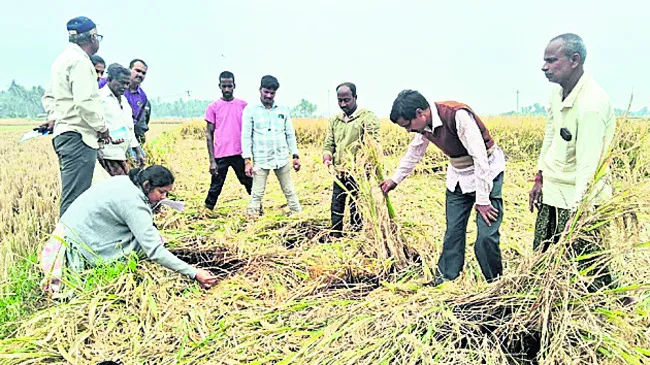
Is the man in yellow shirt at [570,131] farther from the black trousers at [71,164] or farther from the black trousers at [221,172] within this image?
the black trousers at [71,164]

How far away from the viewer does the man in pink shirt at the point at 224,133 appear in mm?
4598

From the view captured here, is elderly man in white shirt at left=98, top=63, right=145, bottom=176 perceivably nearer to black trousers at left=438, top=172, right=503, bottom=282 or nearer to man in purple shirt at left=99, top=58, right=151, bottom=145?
man in purple shirt at left=99, top=58, right=151, bottom=145

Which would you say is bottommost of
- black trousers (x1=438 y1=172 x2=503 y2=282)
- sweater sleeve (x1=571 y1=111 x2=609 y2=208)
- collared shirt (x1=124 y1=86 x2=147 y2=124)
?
black trousers (x1=438 y1=172 x2=503 y2=282)

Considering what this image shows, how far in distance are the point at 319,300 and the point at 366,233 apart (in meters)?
0.86

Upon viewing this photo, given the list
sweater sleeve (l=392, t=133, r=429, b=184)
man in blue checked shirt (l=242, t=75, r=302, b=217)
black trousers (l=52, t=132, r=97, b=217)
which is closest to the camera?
sweater sleeve (l=392, t=133, r=429, b=184)

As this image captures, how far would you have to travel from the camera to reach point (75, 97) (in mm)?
3271

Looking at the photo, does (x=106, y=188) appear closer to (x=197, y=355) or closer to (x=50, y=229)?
(x=197, y=355)

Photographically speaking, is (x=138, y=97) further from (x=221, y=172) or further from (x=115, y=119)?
(x=221, y=172)

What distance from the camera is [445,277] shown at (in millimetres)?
2828

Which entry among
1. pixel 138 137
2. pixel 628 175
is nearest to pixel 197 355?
pixel 628 175

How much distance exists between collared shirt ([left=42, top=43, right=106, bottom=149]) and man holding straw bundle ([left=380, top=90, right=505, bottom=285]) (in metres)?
2.31

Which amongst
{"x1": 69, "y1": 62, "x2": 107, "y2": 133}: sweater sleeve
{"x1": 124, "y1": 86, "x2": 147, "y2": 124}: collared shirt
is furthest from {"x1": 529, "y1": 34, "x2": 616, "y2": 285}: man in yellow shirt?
{"x1": 124, "y1": 86, "x2": 147, "y2": 124}: collared shirt

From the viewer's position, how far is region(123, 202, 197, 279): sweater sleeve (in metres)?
2.71

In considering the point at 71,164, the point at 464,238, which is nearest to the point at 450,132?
the point at 464,238
